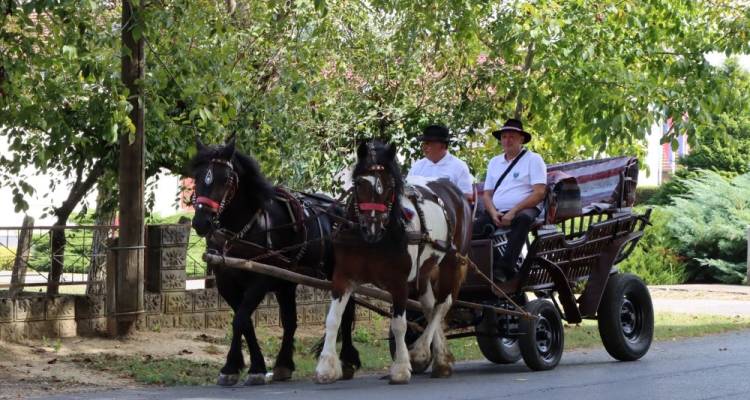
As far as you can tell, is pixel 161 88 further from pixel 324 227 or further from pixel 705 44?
pixel 705 44

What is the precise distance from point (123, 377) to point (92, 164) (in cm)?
443

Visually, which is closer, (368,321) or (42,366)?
(42,366)

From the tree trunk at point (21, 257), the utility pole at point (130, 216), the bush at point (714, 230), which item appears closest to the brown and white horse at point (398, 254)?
the utility pole at point (130, 216)

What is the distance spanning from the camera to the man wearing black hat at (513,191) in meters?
11.4

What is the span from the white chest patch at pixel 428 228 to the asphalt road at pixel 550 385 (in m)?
1.03

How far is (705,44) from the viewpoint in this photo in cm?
1478

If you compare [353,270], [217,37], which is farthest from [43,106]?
[353,270]

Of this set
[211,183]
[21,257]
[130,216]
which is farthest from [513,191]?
[21,257]

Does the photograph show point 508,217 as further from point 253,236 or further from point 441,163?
point 253,236

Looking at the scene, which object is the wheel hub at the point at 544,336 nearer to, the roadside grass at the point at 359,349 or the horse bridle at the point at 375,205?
the roadside grass at the point at 359,349

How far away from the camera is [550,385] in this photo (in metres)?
10.3

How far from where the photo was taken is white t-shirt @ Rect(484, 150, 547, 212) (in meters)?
11.5

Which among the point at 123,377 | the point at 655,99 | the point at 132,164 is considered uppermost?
the point at 655,99

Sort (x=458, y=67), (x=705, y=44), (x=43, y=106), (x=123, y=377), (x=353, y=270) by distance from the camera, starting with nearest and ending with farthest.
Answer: (x=353, y=270) < (x=123, y=377) < (x=43, y=106) < (x=705, y=44) < (x=458, y=67)
